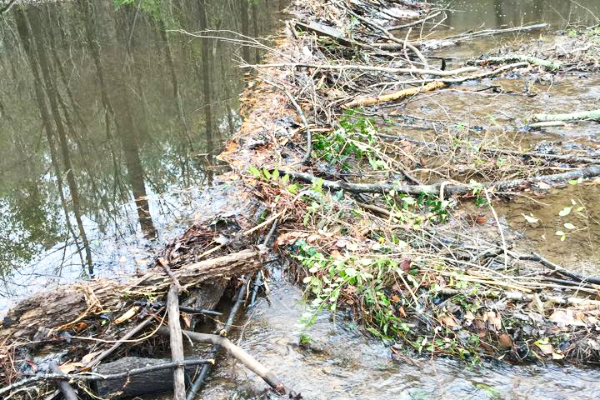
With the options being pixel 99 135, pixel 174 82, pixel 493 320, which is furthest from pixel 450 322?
pixel 174 82

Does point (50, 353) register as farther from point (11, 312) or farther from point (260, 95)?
point (260, 95)

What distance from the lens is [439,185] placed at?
16.9ft

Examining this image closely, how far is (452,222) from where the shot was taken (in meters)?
4.83

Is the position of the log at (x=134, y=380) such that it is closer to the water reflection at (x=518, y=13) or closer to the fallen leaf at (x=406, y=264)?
the fallen leaf at (x=406, y=264)

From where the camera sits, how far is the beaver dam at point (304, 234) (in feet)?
10.5

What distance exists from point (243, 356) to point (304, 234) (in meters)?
1.52

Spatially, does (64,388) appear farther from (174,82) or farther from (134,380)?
(174,82)

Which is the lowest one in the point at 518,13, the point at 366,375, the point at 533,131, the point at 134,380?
the point at 366,375

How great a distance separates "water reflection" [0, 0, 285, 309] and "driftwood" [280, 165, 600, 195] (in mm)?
1761

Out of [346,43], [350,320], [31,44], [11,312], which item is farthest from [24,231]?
[31,44]

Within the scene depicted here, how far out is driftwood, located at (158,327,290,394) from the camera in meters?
2.95

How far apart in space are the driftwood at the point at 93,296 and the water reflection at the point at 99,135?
100cm

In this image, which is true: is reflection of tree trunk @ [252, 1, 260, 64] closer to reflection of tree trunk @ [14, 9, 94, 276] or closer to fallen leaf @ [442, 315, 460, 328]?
reflection of tree trunk @ [14, 9, 94, 276]

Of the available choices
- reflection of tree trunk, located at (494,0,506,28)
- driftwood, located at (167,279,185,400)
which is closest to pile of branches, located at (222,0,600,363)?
driftwood, located at (167,279,185,400)
